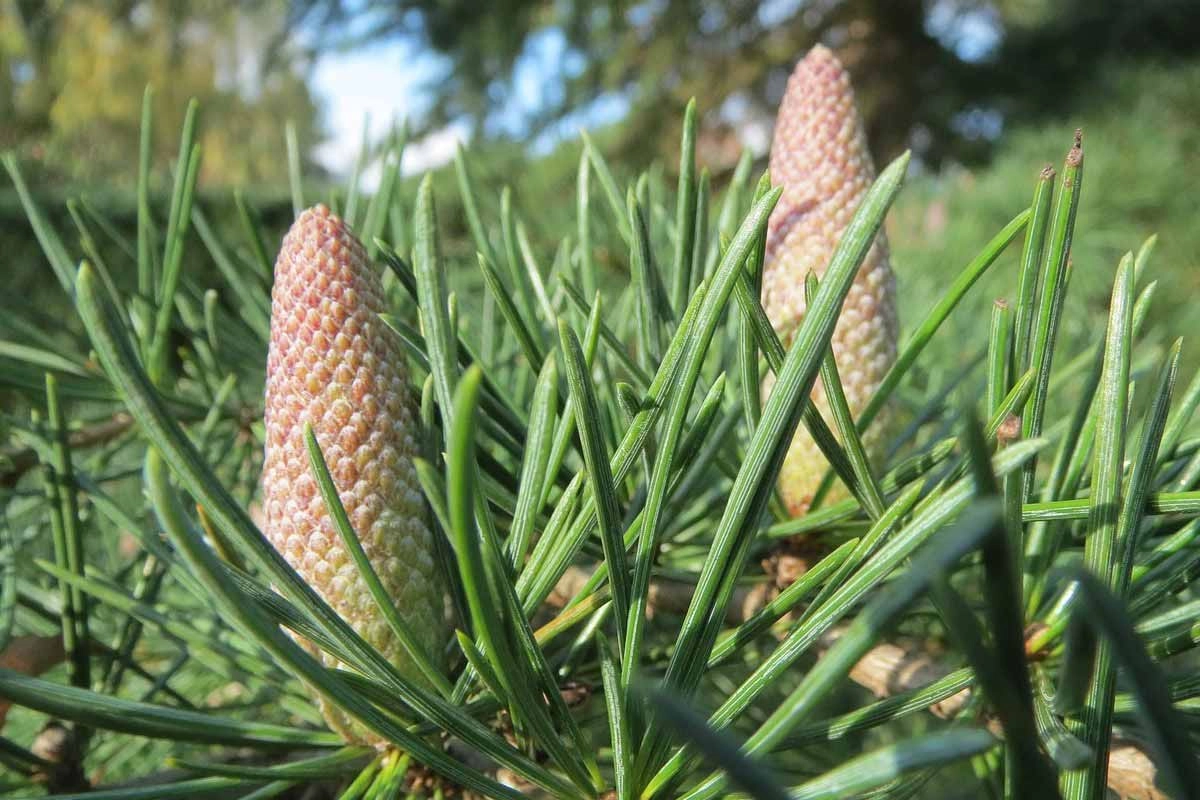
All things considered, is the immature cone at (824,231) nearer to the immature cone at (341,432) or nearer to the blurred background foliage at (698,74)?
the immature cone at (341,432)

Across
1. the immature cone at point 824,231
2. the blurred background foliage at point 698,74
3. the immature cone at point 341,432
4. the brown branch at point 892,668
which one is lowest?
the brown branch at point 892,668

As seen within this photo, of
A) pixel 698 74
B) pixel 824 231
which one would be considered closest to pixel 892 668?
pixel 824 231

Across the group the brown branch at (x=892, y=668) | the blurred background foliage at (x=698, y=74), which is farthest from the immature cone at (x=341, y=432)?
the blurred background foliage at (x=698, y=74)

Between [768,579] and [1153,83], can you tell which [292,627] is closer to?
[768,579]

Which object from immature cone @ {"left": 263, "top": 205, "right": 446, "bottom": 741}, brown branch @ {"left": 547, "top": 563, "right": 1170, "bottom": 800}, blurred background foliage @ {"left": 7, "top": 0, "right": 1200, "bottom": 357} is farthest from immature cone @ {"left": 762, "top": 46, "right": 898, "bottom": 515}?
blurred background foliage @ {"left": 7, "top": 0, "right": 1200, "bottom": 357}

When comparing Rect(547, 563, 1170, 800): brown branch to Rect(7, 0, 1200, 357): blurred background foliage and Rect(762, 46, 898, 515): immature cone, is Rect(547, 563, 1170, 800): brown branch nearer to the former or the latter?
Rect(762, 46, 898, 515): immature cone

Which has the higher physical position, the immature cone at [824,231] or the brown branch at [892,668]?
the immature cone at [824,231]
